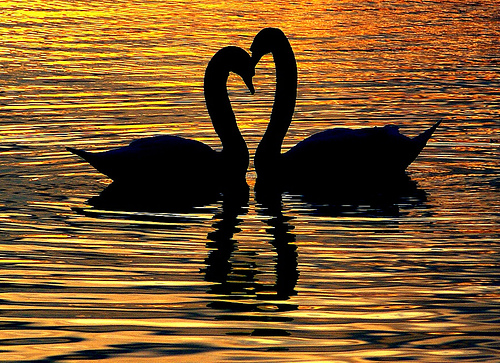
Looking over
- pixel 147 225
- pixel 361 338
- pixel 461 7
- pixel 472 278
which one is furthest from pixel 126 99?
pixel 461 7

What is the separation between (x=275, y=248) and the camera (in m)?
8.95

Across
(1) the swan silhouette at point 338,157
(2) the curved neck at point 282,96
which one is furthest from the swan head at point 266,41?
(1) the swan silhouette at point 338,157

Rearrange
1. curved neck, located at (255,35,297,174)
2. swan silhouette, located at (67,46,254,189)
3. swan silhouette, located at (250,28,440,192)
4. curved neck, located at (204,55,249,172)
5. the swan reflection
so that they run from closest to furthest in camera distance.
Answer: the swan reflection → swan silhouette, located at (67,46,254,189) → swan silhouette, located at (250,28,440,192) → curved neck, located at (204,55,249,172) → curved neck, located at (255,35,297,174)

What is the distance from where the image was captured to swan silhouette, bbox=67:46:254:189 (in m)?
11.2

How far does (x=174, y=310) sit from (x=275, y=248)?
192 centimetres

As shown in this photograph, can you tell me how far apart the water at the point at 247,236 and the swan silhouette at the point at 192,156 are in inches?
16.5

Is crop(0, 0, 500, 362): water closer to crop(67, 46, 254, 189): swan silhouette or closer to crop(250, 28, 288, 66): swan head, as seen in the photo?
crop(67, 46, 254, 189): swan silhouette

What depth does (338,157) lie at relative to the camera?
458 inches

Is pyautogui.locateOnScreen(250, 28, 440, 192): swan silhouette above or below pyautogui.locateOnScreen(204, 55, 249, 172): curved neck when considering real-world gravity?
below

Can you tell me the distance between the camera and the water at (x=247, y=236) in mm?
6645

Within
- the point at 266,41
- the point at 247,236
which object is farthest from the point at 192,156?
the point at 247,236

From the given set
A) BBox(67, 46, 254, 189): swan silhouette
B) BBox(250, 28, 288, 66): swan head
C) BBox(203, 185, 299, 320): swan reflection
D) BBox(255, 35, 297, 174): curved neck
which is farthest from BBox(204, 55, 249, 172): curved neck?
BBox(203, 185, 299, 320): swan reflection

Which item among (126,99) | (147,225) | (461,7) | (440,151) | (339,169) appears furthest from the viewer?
(461,7)

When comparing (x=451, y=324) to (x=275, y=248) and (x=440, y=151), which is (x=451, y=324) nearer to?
(x=275, y=248)
